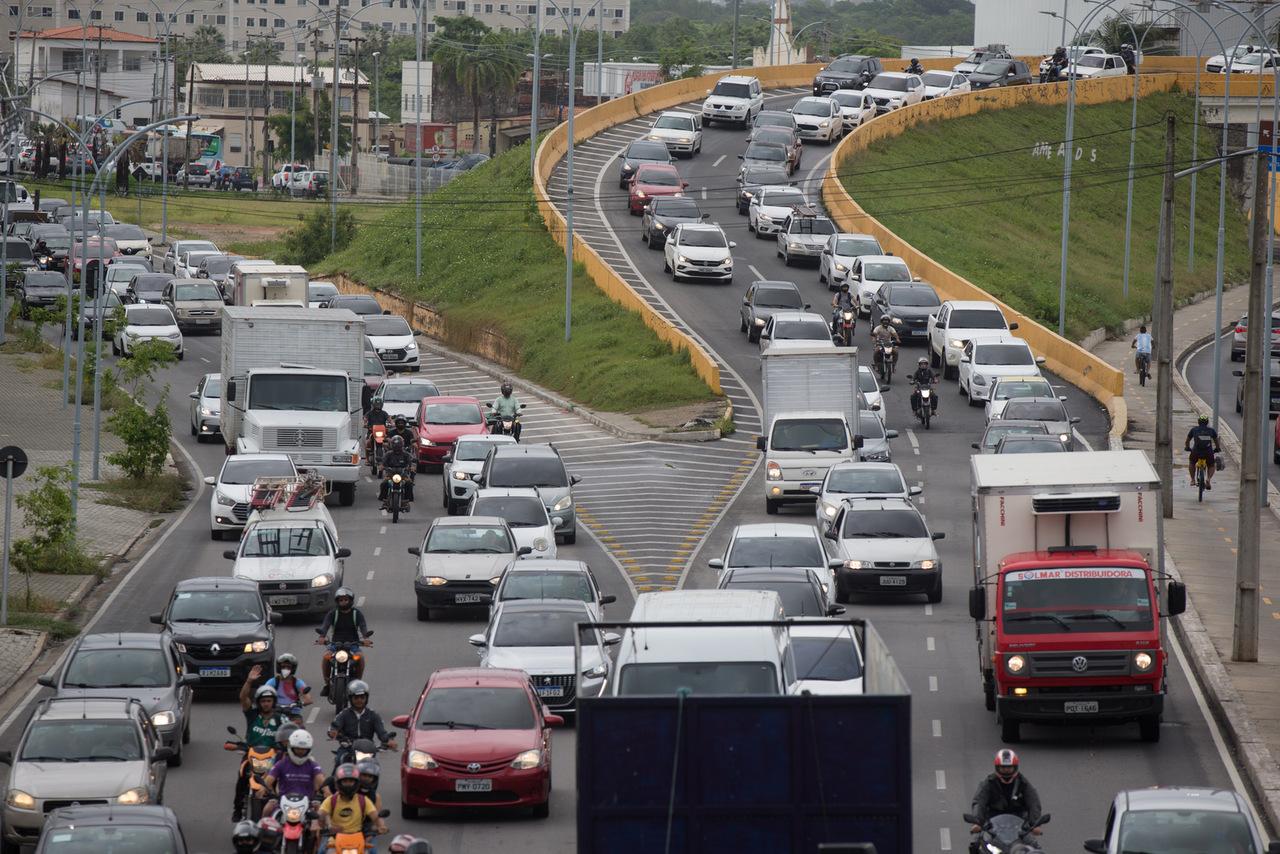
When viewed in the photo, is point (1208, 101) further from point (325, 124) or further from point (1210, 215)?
point (325, 124)

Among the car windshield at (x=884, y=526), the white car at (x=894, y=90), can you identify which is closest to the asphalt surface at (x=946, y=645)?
the car windshield at (x=884, y=526)

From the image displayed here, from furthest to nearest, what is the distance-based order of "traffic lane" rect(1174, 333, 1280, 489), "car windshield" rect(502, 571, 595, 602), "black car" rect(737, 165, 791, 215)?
1. "black car" rect(737, 165, 791, 215)
2. "traffic lane" rect(1174, 333, 1280, 489)
3. "car windshield" rect(502, 571, 595, 602)

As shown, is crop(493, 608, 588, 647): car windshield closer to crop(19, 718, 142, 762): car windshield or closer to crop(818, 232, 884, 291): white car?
crop(19, 718, 142, 762): car windshield

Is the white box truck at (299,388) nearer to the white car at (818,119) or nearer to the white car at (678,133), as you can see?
the white car at (678,133)

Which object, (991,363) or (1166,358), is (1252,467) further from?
(991,363)

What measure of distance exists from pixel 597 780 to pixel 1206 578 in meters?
23.7

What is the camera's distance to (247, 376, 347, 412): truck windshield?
134 ft

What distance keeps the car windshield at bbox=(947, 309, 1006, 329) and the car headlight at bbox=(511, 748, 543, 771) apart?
33.9 m

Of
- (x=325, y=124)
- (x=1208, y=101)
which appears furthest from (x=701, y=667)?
(x=325, y=124)

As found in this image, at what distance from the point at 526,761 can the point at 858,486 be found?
55.7ft

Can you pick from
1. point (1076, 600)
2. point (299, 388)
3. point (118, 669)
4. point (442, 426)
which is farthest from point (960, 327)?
point (118, 669)

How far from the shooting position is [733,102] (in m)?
87.2

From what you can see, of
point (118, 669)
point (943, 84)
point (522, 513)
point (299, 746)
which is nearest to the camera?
point (299, 746)

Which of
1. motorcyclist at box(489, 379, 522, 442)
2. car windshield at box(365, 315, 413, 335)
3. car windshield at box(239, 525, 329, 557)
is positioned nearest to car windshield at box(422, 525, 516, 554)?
car windshield at box(239, 525, 329, 557)
